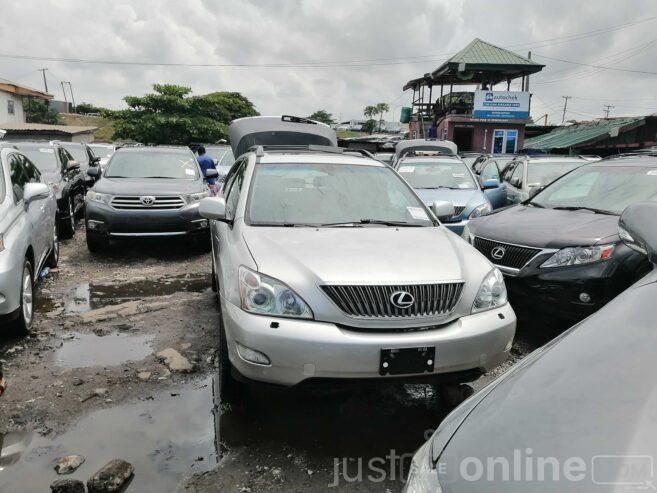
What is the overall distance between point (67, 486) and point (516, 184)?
8554 mm

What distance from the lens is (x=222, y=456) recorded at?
2.95m

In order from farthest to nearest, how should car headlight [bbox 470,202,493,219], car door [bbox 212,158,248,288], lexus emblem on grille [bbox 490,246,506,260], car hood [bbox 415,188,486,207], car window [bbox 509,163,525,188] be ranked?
car window [bbox 509,163,525,188], car hood [bbox 415,188,486,207], car headlight [bbox 470,202,493,219], lexus emblem on grille [bbox 490,246,506,260], car door [bbox 212,158,248,288]

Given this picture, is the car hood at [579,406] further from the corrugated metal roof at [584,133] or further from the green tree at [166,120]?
the green tree at [166,120]

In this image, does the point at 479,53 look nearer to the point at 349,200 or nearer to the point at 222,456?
the point at 349,200

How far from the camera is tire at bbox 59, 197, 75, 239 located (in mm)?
9000

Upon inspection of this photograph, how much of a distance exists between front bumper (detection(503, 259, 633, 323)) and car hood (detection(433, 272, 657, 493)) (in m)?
2.80

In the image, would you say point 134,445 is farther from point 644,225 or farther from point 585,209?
point 585,209

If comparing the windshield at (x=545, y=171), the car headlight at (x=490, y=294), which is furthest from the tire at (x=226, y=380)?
the windshield at (x=545, y=171)

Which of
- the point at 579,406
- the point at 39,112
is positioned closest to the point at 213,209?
the point at 579,406

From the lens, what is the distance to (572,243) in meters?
4.48

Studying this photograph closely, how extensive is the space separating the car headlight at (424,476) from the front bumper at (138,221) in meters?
6.52

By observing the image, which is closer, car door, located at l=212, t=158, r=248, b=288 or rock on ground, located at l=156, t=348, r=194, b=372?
car door, located at l=212, t=158, r=248, b=288

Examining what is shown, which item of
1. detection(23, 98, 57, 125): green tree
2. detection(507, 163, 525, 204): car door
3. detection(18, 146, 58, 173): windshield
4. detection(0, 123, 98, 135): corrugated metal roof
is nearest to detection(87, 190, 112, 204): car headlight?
detection(18, 146, 58, 173): windshield

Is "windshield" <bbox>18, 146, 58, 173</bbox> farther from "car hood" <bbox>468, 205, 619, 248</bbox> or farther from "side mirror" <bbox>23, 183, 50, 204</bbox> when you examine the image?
"car hood" <bbox>468, 205, 619, 248</bbox>
